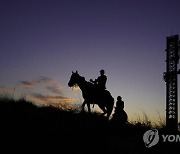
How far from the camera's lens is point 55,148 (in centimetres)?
734

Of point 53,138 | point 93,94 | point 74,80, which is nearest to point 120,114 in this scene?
point 93,94

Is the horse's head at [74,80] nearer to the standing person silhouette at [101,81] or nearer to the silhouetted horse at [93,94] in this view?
the silhouetted horse at [93,94]

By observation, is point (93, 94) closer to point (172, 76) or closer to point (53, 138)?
point (53, 138)

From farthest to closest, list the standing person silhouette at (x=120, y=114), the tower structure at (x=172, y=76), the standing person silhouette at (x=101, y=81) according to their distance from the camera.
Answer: the tower structure at (x=172, y=76) → the standing person silhouette at (x=101, y=81) → the standing person silhouette at (x=120, y=114)

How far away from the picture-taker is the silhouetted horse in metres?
16.2

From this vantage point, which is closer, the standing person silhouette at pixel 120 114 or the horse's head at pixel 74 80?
the standing person silhouette at pixel 120 114

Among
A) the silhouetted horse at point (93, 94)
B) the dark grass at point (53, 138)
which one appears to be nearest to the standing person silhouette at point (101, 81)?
the silhouetted horse at point (93, 94)

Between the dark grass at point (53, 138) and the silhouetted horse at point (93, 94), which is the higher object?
the silhouetted horse at point (93, 94)

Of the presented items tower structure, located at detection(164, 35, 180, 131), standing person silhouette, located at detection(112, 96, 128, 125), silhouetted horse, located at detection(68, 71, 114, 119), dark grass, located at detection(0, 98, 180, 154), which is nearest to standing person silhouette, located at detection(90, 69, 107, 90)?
silhouetted horse, located at detection(68, 71, 114, 119)

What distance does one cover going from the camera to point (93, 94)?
16.2m

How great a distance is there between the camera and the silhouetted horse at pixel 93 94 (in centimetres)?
1620

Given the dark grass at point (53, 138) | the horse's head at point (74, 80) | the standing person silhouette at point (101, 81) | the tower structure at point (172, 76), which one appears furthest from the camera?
the tower structure at point (172, 76)

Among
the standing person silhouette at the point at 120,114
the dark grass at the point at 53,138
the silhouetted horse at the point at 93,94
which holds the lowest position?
the dark grass at the point at 53,138

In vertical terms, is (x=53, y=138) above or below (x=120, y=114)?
below
